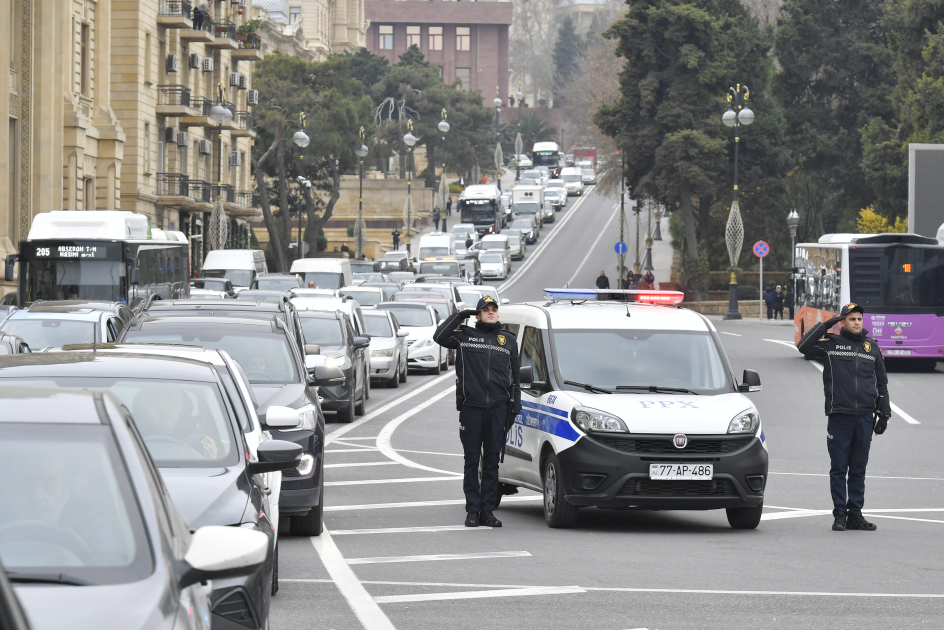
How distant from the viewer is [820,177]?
78.1 m

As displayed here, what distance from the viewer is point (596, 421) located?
12453 millimetres

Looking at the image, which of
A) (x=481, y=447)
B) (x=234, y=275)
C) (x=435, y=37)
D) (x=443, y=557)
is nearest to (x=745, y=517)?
(x=481, y=447)

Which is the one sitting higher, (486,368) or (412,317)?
(486,368)

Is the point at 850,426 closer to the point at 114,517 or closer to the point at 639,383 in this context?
the point at 639,383

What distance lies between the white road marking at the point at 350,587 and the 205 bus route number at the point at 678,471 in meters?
2.64

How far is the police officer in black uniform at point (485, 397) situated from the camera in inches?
493

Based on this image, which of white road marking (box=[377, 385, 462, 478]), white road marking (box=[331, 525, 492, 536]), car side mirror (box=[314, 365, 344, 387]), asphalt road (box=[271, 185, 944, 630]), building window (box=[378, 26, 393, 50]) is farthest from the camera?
building window (box=[378, 26, 393, 50])

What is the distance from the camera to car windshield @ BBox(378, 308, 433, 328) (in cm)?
3712

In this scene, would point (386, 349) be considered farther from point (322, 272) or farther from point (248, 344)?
point (248, 344)

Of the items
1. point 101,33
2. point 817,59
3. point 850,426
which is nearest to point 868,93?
point 817,59

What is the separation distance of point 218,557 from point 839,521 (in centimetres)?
963

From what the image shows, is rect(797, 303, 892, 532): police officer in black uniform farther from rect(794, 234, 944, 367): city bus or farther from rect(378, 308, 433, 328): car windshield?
rect(378, 308, 433, 328): car windshield

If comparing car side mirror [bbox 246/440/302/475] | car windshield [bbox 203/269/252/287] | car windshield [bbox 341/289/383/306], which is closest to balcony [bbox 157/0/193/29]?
car windshield [bbox 203/269/252/287]

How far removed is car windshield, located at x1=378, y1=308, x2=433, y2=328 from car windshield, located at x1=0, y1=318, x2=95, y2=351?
16501 millimetres
